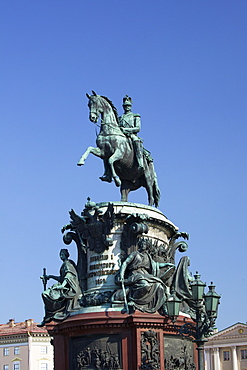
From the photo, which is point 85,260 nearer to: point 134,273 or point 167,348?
point 134,273

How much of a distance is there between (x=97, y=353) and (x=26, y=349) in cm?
6334

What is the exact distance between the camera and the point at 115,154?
103 ft

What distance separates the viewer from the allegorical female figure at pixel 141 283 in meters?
27.7

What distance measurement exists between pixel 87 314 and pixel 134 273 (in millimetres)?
2502

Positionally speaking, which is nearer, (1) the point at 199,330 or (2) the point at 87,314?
(1) the point at 199,330

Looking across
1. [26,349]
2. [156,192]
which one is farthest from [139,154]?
[26,349]

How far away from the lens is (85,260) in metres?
30.4

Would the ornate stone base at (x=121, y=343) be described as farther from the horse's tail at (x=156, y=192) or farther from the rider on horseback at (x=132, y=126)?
the rider on horseback at (x=132, y=126)

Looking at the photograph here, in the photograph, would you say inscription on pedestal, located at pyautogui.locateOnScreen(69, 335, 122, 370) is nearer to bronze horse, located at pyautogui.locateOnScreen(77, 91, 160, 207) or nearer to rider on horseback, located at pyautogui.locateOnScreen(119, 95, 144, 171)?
bronze horse, located at pyautogui.locateOnScreen(77, 91, 160, 207)

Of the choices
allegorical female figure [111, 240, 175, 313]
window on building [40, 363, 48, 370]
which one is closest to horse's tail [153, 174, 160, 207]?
allegorical female figure [111, 240, 175, 313]

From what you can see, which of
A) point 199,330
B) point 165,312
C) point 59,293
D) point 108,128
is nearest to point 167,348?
point 165,312

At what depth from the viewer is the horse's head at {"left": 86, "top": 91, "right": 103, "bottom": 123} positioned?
31678mm

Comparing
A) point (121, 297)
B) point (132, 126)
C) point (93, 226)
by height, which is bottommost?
point (121, 297)

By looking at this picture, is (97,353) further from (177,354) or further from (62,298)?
(177,354)
